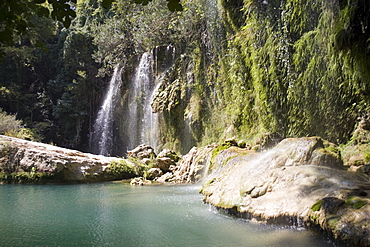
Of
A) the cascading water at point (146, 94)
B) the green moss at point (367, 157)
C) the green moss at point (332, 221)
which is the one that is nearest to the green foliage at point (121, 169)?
the cascading water at point (146, 94)

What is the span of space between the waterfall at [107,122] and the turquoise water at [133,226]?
41.1 feet

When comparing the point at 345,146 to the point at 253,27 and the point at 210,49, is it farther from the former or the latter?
the point at 210,49

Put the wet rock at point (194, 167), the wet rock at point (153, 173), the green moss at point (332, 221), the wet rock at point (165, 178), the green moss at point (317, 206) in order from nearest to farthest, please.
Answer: the green moss at point (332, 221), the green moss at point (317, 206), the wet rock at point (194, 167), the wet rock at point (165, 178), the wet rock at point (153, 173)

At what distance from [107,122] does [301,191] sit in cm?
1667

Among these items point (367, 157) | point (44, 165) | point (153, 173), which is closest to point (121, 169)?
point (153, 173)

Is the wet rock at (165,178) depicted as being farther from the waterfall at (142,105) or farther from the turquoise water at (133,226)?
the waterfall at (142,105)

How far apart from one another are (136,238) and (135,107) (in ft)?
47.6

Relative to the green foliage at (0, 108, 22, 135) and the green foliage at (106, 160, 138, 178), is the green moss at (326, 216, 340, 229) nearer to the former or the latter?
the green foliage at (106, 160, 138, 178)

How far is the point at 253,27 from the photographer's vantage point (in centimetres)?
977

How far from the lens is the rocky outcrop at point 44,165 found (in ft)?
35.6

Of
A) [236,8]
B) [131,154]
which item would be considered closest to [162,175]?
[131,154]

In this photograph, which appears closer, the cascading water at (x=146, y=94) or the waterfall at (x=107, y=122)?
the cascading water at (x=146, y=94)

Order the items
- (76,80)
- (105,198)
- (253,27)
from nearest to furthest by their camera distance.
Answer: (105,198) < (253,27) < (76,80)

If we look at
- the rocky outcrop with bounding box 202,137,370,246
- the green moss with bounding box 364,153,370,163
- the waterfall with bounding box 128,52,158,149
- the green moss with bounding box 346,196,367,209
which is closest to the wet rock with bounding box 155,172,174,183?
the rocky outcrop with bounding box 202,137,370,246
